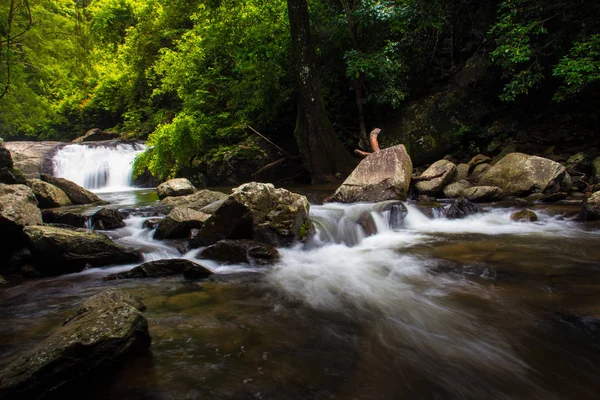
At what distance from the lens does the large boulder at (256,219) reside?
5.30 m

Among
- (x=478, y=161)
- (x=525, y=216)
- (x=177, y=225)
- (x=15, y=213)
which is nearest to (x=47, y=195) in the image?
(x=15, y=213)

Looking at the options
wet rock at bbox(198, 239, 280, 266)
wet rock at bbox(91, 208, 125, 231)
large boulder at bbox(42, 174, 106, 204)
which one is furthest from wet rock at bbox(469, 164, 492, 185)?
large boulder at bbox(42, 174, 106, 204)

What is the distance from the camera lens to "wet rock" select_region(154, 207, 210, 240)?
602 centimetres

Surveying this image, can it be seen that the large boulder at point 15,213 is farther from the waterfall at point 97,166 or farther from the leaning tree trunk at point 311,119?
the waterfall at point 97,166

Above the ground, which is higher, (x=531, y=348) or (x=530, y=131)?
(x=530, y=131)

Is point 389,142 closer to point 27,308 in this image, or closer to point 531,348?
point 531,348

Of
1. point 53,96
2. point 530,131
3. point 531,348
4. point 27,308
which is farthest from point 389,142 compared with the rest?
point 53,96

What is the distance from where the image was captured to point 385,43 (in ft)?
38.9

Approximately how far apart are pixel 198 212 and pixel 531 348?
5434 mm

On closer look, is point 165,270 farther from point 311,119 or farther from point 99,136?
point 99,136

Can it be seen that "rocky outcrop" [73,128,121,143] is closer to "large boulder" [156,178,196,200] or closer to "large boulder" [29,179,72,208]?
"large boulder" [29,179,72,208]

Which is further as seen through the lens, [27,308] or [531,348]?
[27,308]

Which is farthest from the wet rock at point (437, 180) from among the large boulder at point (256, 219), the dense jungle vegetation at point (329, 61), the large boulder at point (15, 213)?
the large boulder at point (15, 213)

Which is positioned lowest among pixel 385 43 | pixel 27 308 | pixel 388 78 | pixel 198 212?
pixel 27 308
